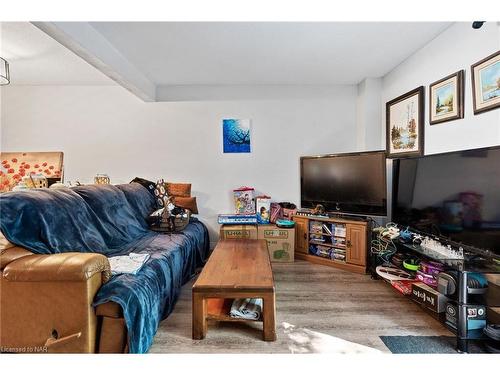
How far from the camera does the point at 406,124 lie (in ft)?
9.34

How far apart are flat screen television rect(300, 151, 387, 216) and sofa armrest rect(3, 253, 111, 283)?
2.70m

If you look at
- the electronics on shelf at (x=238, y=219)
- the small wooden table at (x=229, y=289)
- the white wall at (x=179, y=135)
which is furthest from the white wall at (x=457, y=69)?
the electronics on shelf at (x=238, y=219)

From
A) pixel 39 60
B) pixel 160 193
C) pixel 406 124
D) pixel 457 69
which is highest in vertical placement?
pixel 39 60

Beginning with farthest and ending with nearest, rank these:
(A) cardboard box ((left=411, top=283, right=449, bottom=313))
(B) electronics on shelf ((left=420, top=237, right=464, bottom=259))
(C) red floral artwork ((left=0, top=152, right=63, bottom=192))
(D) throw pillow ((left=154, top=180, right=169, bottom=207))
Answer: (C) red floral artwork ((left=0, top=152, right=63, bottom=192)) → (D) throw pillow ((left=154, top=180, right=169, bottom=207)) → (B) electronics on shelf ((left=420, top=237, right=464, bottom=259)) → (A) cardboard box ((left=411, top=283, right=449, bottom=313))

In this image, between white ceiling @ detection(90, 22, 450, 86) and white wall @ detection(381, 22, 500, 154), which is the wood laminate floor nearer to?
white wall @ detection(381, 22, 500, 154)

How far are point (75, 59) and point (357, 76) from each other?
3.41 metres

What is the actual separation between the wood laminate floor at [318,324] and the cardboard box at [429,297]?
0.18 m

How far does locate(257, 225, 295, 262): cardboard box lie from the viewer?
326cm

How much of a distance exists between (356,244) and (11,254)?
2.99 m

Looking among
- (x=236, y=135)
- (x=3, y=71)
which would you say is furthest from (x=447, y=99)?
(x=3, y=71)

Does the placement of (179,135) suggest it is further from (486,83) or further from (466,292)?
(466,292)

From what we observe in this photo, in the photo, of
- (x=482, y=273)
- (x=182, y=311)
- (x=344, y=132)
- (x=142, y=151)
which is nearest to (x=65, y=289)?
(x=182, y=311)

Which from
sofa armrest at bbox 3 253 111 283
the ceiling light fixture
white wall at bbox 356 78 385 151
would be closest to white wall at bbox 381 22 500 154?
white wall at bbox 356 78 385 151

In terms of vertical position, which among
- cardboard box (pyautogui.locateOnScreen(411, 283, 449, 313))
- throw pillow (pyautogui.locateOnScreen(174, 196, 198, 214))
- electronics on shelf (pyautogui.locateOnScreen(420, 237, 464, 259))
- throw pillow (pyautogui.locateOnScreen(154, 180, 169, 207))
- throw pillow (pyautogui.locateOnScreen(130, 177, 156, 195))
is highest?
throw pillow (pyautogui.locateOnScreen(130, 177, 156, 195))
